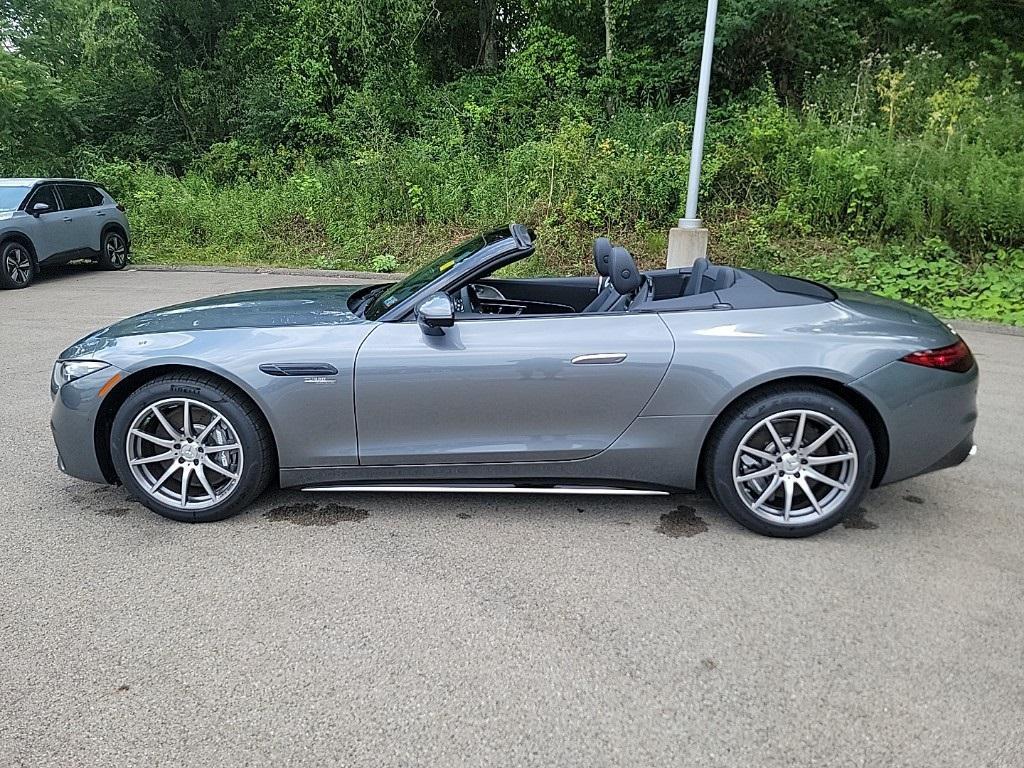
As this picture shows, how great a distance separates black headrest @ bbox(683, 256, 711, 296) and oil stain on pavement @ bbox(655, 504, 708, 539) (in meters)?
1.12

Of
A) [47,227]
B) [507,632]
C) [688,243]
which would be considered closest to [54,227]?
[47,227]

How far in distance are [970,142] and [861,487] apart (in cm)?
964

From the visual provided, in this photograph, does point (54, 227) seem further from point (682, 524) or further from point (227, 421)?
point (682, 524)

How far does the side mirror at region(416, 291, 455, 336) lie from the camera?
3.31 meters

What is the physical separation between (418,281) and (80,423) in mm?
1660

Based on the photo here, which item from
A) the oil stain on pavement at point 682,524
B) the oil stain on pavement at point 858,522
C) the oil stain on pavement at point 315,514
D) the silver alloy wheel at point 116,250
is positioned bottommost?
the oil stain on pavement at point 858,522

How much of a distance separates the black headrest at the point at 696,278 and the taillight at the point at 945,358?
1.06 m

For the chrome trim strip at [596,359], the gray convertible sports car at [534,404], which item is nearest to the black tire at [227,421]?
the gray convertible sports car at [534,404]

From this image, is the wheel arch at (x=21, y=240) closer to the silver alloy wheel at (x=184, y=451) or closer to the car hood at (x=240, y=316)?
the car hood at (x=240, y=316)

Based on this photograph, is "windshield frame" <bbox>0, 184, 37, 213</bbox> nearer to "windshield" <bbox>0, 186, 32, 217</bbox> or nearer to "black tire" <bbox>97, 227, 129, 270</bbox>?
"windshield" <bbox>0, 186, 32, 217</bbox>

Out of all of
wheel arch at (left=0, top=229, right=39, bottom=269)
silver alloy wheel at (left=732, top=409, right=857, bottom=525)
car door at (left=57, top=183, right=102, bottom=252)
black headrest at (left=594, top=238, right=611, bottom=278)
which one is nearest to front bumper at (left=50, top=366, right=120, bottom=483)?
black headrest at (left=594, top=238, right=611, bottom=278)

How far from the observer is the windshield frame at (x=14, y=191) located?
11.0 m

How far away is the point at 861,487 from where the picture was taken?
343cm

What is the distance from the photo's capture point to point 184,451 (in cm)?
354
